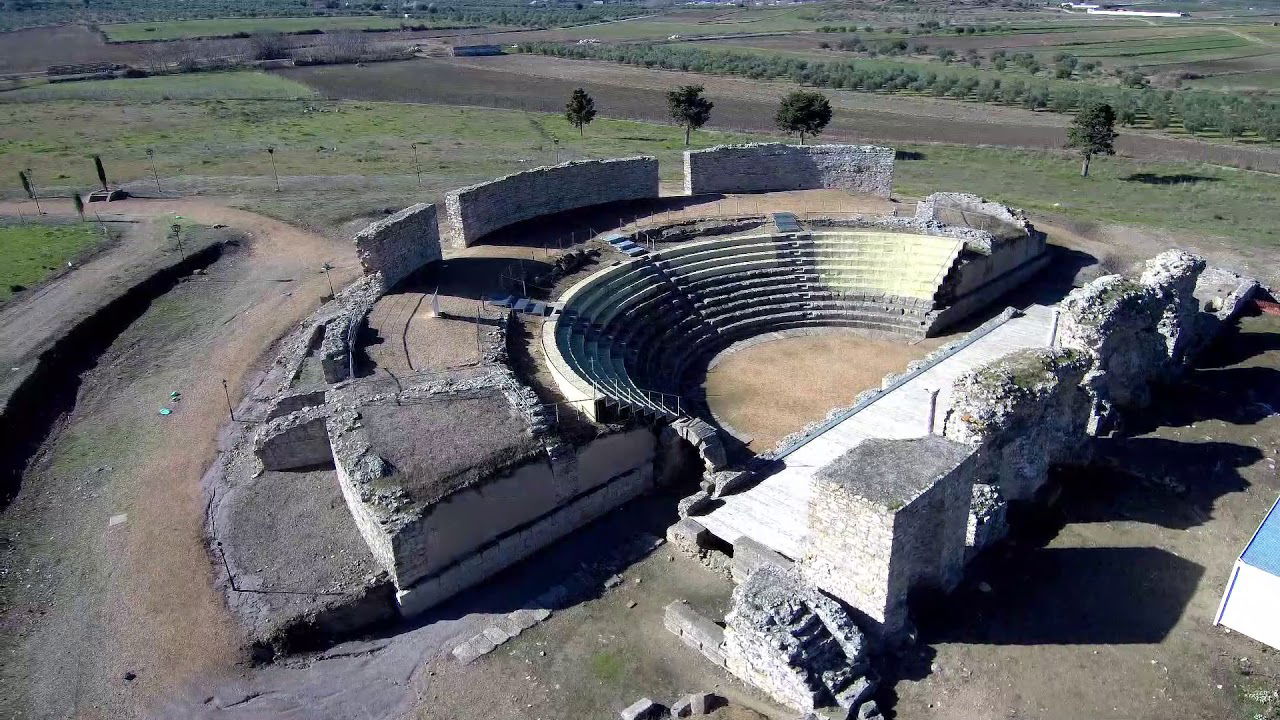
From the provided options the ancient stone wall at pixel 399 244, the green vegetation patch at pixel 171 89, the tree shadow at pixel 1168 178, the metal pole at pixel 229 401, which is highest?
the green vegetation patch at pixel 171 89

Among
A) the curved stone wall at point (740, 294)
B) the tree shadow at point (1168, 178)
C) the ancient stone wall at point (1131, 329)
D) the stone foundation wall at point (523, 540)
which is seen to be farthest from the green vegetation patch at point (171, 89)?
the ancient stone wall at point (1131, 329)

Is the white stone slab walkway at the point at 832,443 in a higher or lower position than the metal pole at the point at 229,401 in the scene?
lower

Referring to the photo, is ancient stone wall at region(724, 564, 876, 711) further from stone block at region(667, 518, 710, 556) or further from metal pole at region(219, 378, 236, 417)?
metal pole at region(219, 378, 236, 417)

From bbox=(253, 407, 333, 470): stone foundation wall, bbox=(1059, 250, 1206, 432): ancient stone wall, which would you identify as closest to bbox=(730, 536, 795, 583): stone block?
bbox=(1059, 250, 1206, 432): ancient stone wall

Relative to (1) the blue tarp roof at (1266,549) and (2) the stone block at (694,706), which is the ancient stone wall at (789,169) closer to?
(1) the blue tarp roof at (1266,549)

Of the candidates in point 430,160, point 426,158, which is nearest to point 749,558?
point 430,160

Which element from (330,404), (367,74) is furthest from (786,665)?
(367,74)

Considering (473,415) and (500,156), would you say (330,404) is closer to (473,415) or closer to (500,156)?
(473,415)

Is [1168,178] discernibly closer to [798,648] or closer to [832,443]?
[832,443]
